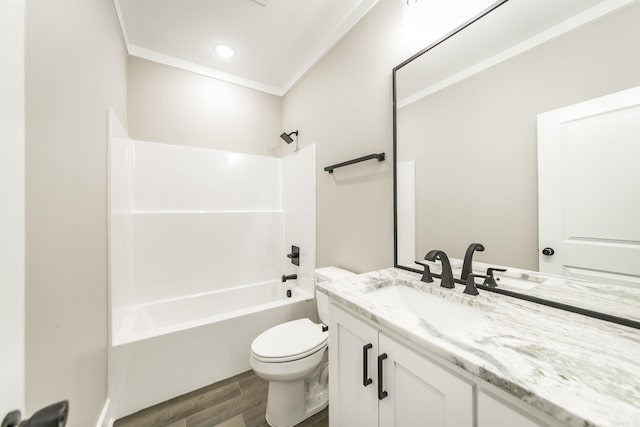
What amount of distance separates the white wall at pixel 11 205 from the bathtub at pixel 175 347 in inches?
52.9

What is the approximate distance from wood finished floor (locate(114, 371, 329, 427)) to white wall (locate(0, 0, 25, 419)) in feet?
4.41

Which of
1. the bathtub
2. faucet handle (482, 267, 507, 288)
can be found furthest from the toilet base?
faucet handle (482, 267, 507, 288)

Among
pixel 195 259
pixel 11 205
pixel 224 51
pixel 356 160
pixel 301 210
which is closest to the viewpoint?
pixel 11 205

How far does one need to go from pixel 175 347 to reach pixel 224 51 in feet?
7.88

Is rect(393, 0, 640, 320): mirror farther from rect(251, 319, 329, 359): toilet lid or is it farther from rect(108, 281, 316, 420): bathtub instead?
rect(108, 281, 316, 420): bathtub

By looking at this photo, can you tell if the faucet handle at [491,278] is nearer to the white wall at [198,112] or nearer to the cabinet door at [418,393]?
the cabinet door at [418,393]

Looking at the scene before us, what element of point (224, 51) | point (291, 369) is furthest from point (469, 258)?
point (224, 51)

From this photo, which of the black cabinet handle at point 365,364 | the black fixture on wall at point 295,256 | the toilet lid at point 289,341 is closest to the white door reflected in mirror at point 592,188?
the black cabinet handle at point 365,364

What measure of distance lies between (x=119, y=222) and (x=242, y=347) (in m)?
1.27

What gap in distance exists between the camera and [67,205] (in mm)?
923

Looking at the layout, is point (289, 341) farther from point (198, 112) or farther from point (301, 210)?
point (198, 112)

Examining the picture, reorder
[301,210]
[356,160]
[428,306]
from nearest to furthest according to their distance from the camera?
[428,306] < [356,160] < [301,210]

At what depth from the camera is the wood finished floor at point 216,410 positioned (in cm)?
138

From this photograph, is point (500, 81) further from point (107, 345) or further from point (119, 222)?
point (107, 345)
